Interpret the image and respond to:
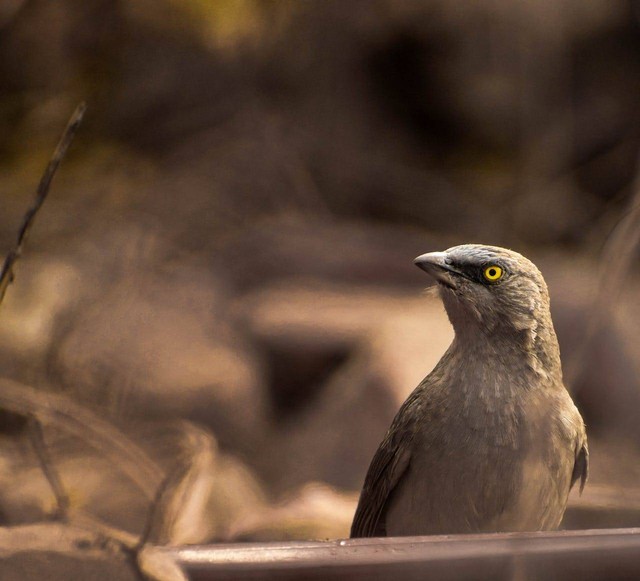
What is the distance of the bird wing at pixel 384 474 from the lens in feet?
6.45

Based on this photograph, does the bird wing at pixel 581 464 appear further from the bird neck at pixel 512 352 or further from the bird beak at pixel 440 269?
the bird beak at pixel 440 269

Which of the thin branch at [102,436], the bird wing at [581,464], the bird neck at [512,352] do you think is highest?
the bird neck at [512,352]

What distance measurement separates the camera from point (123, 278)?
5.09 m

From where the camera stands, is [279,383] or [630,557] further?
[279,383]

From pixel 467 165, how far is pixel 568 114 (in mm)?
667

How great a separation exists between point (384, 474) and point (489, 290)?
46cm

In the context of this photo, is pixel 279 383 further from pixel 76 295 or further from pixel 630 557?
pixel 630 557

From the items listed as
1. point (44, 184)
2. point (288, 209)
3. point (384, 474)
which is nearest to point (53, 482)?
point (384, 474)

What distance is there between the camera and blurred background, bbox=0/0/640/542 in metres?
4.43

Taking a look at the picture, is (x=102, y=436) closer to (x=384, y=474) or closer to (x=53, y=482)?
(x=53, y=482)

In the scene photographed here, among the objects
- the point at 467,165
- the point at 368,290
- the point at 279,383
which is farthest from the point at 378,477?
the point at 467,165

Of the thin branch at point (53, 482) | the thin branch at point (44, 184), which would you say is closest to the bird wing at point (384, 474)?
the thin branch at point (53, 482)

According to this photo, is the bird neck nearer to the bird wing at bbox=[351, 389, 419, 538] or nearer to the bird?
the bird

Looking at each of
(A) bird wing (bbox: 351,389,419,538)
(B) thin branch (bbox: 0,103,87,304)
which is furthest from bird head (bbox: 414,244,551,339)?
(B) thin branch (bbox: 0,103,87,304)
